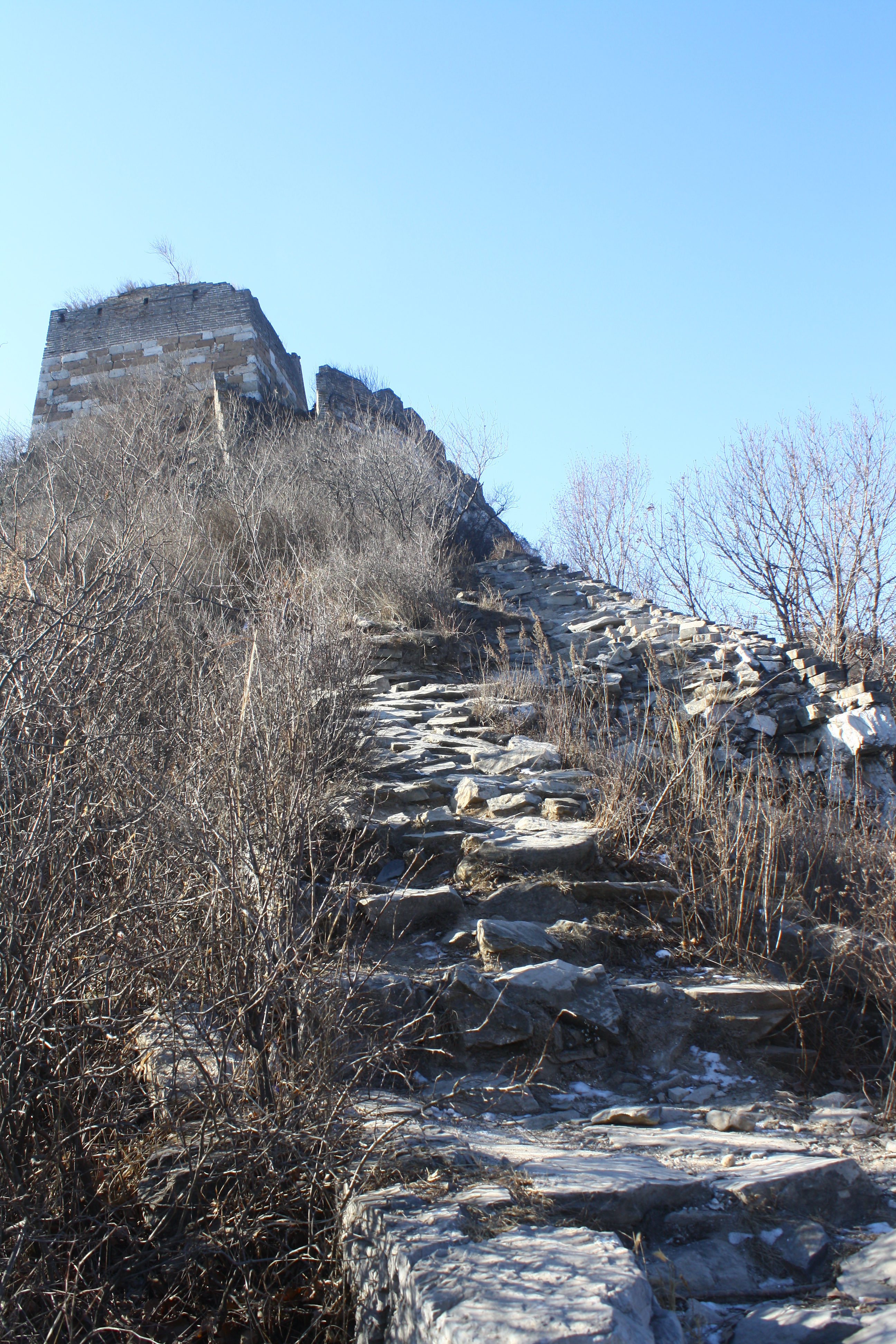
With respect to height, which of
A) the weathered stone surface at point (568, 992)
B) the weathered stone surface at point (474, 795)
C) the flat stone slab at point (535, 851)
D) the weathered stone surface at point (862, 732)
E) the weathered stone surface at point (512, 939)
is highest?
the weathered stone surface at point (862, 732)

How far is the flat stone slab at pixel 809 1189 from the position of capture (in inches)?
82.0

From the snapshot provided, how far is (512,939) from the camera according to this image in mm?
3391

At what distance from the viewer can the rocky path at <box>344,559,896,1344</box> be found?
162 centimetres

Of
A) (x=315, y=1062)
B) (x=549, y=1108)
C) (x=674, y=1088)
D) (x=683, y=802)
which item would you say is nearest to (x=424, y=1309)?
(x=315, y=1062)

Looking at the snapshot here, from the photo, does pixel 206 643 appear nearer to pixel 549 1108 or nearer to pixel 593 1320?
pixel 549 1108

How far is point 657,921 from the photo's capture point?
3830mm

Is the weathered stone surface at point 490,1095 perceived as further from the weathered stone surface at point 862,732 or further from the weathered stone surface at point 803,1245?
the weathered stone surface at point 862,732

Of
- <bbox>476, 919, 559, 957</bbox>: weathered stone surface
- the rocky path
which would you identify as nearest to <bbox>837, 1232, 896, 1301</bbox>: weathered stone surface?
the rocky path

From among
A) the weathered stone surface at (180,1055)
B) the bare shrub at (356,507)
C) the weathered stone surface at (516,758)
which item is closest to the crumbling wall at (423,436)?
the bare shrub at (356,507)

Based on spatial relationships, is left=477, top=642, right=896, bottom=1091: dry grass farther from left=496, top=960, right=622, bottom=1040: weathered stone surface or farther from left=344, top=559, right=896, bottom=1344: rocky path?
left=496, top=960, right=622, bottom=1040: weathered stone surface

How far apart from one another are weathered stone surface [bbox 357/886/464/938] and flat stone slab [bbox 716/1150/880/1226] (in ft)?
5.52

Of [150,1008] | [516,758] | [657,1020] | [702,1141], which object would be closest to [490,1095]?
[702,1141]

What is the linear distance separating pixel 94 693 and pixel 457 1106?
1.70 metres

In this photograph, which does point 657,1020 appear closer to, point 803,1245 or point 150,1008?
point 803,1245
